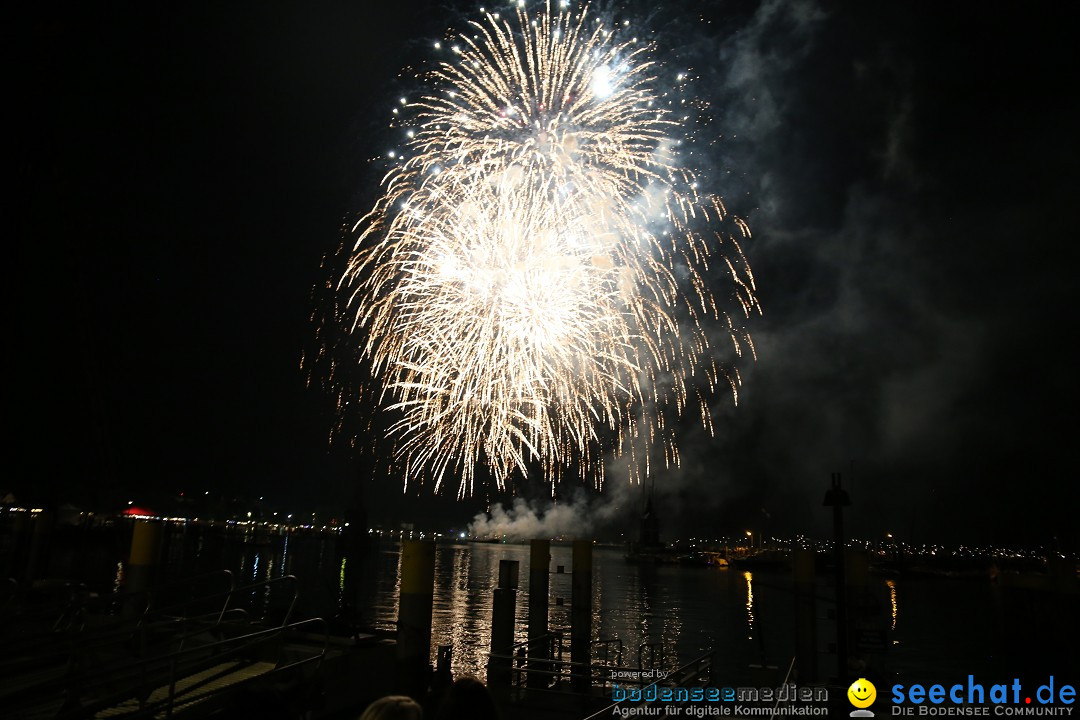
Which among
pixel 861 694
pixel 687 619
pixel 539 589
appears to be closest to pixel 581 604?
pixel 539 589

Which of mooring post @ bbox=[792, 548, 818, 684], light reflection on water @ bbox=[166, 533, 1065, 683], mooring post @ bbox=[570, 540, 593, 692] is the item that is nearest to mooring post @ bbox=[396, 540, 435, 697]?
light reflection on water @ bbox=[166, 533, 1065, 683]

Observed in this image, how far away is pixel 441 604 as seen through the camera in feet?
177

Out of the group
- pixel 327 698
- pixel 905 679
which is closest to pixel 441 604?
pixel 905 679

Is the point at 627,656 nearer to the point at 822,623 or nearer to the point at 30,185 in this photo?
the point at 822,623

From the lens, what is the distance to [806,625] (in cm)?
2117

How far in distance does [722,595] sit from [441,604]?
40288mm

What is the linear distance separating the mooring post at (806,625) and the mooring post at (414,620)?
39.7 ft

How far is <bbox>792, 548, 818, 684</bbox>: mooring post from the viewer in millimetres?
21141

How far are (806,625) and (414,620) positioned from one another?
1316 cm

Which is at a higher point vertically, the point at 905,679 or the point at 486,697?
the point at 486,697

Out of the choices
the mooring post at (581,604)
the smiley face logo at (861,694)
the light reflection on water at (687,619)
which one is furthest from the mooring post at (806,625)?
the smiley face logo at (861,694)

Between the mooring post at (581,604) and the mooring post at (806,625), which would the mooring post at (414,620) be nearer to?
the mooring post at (581,604)

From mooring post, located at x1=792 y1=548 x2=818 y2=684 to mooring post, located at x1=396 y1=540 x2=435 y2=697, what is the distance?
12.1 m

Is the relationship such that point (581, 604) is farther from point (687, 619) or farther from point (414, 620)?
point (687, 619)
